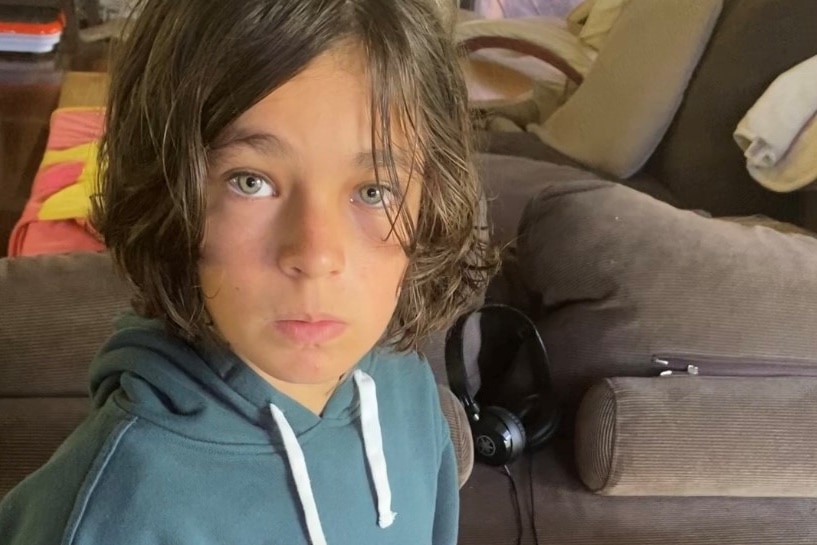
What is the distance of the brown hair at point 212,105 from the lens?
2.09 ft

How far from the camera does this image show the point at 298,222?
637 mm

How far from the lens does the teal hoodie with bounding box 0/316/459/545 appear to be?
0.62 meters

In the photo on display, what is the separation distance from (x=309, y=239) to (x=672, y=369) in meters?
0.64

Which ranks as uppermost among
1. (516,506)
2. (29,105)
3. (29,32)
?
(516,506)

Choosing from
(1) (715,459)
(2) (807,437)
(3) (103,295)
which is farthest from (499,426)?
(3) (103,295)

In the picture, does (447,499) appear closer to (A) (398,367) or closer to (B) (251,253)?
(A) (398,367)

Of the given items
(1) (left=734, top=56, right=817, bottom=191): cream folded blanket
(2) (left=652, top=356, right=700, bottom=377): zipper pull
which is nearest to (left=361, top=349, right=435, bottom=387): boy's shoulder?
(2) (left=652, top=356, right=700, bottom=377): zipper pull

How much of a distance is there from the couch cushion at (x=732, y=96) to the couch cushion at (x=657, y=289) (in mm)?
702

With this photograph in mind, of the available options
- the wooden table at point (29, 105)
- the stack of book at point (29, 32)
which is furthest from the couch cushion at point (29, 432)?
the stack of book at point (29, 32)

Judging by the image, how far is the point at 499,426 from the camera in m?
1.15

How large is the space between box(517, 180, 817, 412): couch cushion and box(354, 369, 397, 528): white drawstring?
421 mm

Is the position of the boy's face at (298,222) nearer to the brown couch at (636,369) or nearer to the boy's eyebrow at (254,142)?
the boy's eyebrow at (254,142)

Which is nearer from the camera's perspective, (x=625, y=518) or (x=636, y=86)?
(x=625, y=518)

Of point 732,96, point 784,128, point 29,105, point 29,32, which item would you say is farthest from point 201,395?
point 29,32
